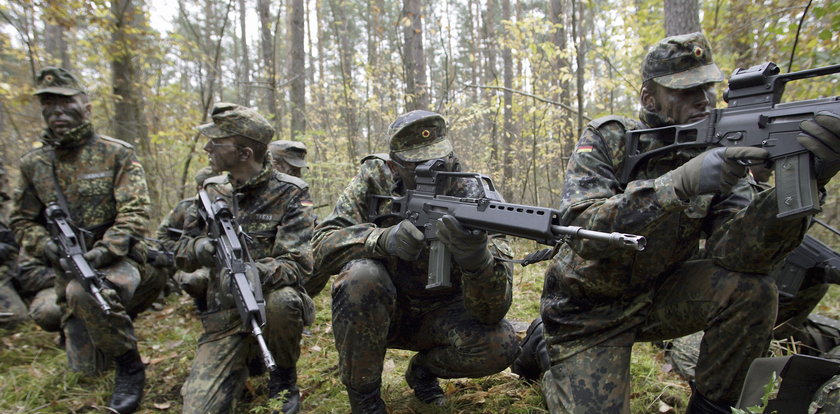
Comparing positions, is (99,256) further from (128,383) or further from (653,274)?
(653,274)

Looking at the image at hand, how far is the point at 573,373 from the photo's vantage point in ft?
8.13

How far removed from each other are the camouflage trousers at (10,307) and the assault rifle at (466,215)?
4.28m

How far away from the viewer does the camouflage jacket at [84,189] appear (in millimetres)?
4164

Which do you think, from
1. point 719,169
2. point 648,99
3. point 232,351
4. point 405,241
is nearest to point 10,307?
point 232,351

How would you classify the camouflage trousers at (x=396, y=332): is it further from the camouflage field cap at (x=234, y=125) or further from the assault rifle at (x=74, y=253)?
the assault rifle at (x=74, y=253)

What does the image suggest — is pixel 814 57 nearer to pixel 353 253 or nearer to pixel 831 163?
pixel 831 163

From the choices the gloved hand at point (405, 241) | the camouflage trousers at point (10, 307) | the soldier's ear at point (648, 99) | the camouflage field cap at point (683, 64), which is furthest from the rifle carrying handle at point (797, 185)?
the camouflage trousers at point (10, 307)

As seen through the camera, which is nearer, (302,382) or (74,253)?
(302,382)

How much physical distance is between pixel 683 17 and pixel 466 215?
13.7 feet

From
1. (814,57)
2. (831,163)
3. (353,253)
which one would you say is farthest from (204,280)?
(814,57)

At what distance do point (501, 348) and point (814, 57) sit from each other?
483 centimetres

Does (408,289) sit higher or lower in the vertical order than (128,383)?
higher

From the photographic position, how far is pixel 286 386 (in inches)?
129

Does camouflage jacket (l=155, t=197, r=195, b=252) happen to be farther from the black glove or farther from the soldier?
the black glove
